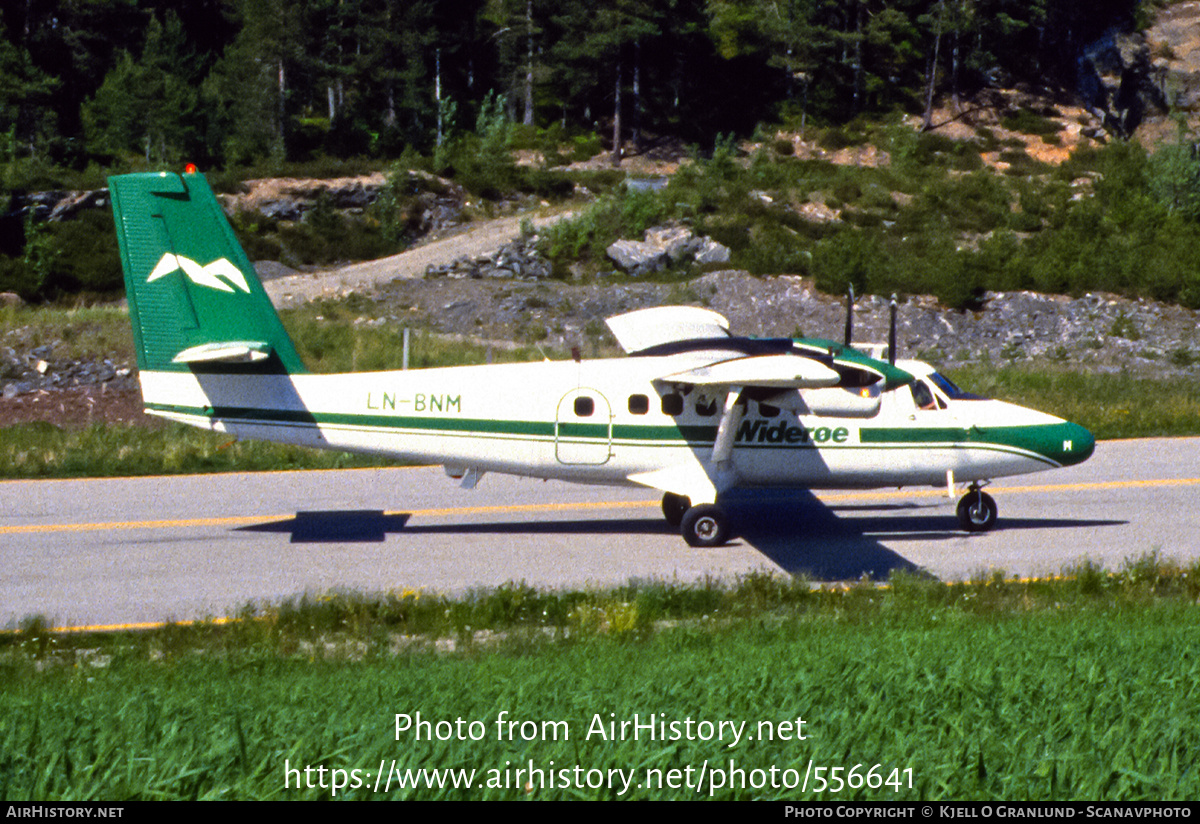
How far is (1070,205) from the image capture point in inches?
2201

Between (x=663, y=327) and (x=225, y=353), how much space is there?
22.4 ft

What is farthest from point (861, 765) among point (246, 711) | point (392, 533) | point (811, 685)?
point (392, 533)

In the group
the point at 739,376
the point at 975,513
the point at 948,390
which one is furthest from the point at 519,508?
the point at 975,513

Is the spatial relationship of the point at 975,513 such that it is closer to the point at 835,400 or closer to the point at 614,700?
the point at 835,400

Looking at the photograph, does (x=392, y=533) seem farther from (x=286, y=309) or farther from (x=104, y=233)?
(x=104, y=233)

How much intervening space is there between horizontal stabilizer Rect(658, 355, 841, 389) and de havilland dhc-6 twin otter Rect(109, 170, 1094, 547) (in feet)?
0.21

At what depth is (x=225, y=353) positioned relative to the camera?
15.8 m

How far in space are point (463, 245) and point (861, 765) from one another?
50.6 m

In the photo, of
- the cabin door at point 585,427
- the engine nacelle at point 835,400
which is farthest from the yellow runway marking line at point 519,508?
the engine nacelle at point 835,400

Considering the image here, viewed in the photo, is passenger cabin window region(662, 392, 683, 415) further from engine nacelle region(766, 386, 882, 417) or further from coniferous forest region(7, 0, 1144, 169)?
coniferous forest region(7, 0, 1144, 169)

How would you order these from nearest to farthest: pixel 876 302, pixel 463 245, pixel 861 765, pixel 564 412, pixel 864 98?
pixel 861 765
pixel 564 412
pixel 876 302
pixel 463 245
pixel 864 98

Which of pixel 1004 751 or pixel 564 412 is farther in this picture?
pixel 564 412

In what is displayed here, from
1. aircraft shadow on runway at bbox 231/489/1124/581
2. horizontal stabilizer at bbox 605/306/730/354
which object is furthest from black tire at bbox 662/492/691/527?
horizontal stabilizer at bbox 605/306/730/354

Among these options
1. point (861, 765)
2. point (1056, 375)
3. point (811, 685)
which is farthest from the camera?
point (1056, 375)
